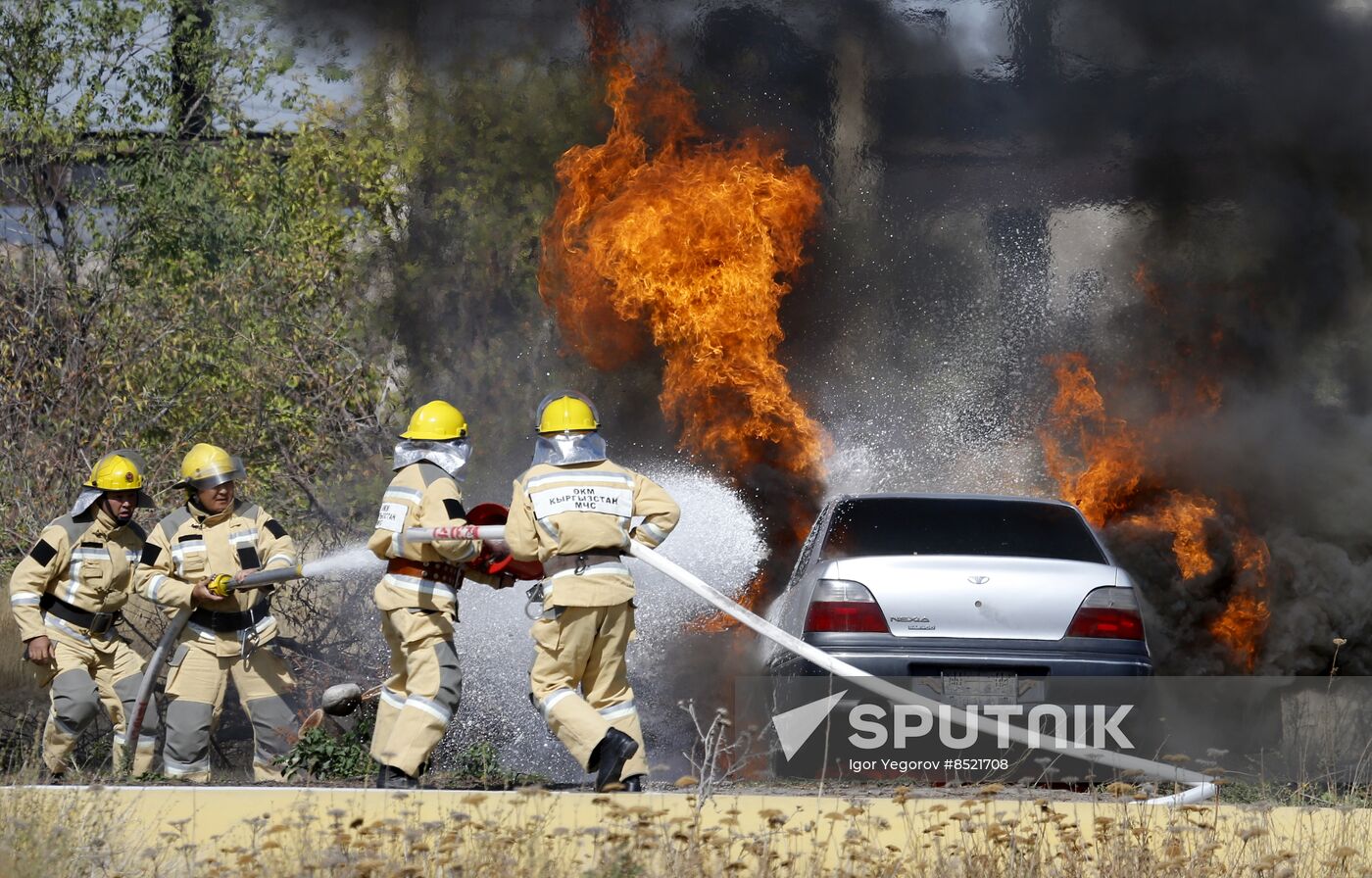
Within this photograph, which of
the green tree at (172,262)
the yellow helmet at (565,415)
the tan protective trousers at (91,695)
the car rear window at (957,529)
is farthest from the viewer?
the green tree at (172,262)

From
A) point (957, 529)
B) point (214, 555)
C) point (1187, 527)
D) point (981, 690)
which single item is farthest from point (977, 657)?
point (1187, 527)

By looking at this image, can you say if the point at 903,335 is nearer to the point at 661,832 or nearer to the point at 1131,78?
the point at 1131,78

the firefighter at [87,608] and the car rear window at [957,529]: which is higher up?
the car rear window at [957,529]

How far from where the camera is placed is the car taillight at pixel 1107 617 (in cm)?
736

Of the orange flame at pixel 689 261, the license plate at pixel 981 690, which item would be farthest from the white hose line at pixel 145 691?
the orange flame at pixel 689 261

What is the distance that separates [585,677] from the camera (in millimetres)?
7094

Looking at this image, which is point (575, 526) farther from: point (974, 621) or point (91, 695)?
point (91, 695)

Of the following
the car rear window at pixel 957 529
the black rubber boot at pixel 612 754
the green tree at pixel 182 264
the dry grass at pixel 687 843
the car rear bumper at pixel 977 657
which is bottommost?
the dry grass at pixel 687 843

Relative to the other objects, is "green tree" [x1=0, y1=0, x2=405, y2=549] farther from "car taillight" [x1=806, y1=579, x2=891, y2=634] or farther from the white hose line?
"car taillight" [x1=806, y1=579, x2=891, y2=634]

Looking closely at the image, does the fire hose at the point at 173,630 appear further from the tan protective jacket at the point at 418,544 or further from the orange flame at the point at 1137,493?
the orange flame at the point at 1137,493

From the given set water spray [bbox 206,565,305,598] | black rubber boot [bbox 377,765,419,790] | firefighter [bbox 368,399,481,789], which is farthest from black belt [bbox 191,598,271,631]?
black rubber boot [bbox 377,765,419,790]

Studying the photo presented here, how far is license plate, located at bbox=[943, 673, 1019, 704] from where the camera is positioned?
728cm

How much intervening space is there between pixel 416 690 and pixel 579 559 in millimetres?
901

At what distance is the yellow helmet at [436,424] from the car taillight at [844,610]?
5.73ft
